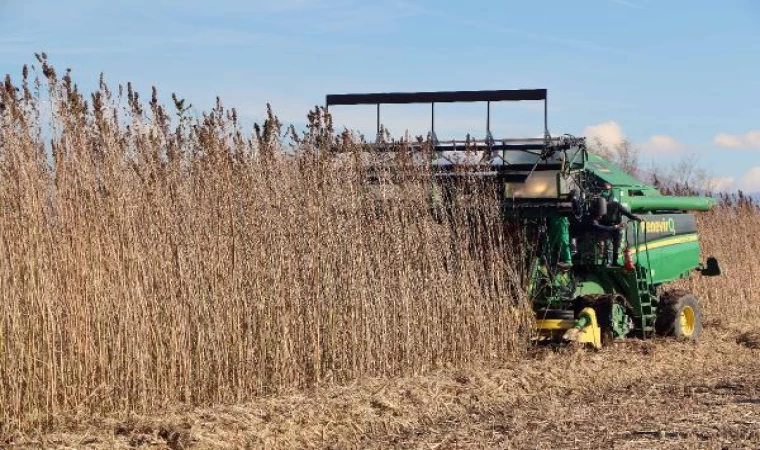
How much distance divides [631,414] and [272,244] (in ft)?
10.3

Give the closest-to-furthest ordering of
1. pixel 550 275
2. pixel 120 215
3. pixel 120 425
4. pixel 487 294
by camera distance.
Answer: pixel 120 425
pixel 120 215
pixel 487 294
pixel 550 275

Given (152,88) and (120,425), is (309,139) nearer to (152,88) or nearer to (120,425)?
(152,88)

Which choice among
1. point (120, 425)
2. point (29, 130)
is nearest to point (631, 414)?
point (120, 425)

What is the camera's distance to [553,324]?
1175 cm

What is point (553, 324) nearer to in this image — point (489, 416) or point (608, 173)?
point (608, 173)

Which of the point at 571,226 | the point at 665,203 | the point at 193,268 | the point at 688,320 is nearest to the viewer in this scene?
the point at 193,268

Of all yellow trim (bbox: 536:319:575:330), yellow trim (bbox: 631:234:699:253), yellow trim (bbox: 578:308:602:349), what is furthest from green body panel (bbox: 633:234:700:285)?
yellow trim (bbox: 536:319:575:330)

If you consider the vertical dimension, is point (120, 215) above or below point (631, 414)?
above

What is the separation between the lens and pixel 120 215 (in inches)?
303

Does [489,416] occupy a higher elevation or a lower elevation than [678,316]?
lower

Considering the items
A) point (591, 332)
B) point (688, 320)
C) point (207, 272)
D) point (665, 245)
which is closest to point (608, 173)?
point (665, 245)

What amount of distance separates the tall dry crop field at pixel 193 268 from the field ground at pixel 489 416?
1.28ft

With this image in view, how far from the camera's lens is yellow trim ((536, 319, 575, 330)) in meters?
11.7

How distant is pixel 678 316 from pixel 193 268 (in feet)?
23.2
